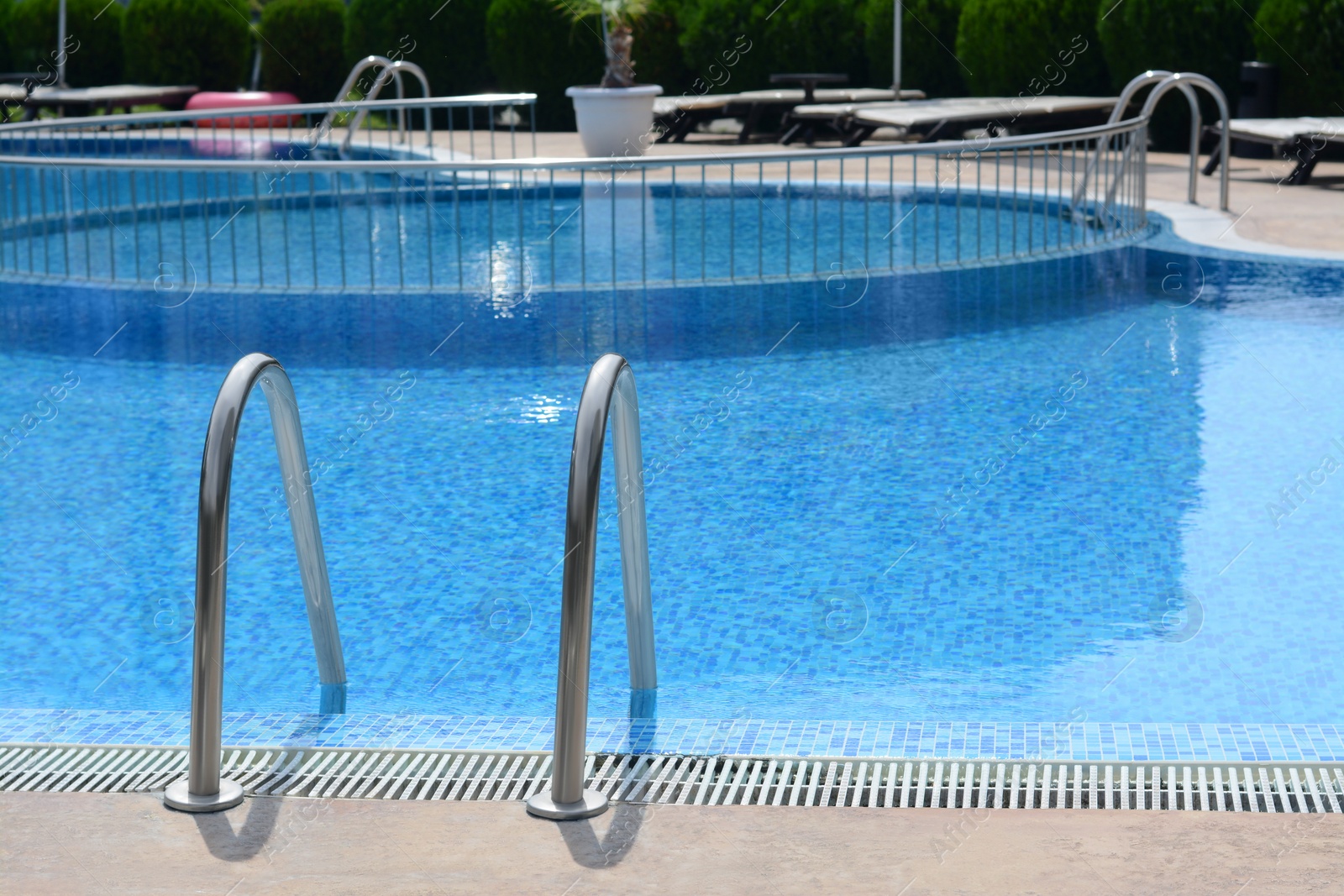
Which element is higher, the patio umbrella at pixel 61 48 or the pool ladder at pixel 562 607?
the patio umbrella at pixel 61 48

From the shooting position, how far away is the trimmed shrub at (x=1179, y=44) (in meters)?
17.1

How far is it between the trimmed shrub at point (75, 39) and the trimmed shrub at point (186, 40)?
0.68m

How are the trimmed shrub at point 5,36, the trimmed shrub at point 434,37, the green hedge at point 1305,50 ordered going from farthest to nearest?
1. the trimmed shrub at point 5,36
2. the trimmed shrub at point 434,37
3. the green hedge at point 1305,50

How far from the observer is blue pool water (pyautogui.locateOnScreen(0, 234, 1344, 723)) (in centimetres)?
469

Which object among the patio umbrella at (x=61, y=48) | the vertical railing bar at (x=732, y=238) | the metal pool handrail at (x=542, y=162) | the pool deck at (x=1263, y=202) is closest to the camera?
the metal pool handrail at (x=542, y=162)

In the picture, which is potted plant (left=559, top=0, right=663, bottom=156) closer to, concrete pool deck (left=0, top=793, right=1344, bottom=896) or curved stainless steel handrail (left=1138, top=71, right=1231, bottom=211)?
curved stainless steel handrail (left=1138, top=71, right=1231, bottom=211)

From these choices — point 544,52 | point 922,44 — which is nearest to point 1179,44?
point 922,44

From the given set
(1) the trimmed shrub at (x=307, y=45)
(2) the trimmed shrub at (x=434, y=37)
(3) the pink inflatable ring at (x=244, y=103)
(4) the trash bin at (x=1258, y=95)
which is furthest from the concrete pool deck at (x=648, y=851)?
(1) the trimmed shrub at (x=307, y=45)

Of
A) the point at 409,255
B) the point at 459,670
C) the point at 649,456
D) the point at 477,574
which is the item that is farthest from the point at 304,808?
the point at 409,255

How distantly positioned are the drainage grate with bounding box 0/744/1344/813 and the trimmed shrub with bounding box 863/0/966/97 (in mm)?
17832

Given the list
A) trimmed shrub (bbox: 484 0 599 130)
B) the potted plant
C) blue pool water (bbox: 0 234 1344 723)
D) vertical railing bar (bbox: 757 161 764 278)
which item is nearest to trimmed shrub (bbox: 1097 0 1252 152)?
the potted plant

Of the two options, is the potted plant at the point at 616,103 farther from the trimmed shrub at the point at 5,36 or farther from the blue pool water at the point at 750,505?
the trimmed shrub at the point at 5,36

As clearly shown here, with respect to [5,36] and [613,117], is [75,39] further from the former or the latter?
[613,117]

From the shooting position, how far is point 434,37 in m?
23.2
